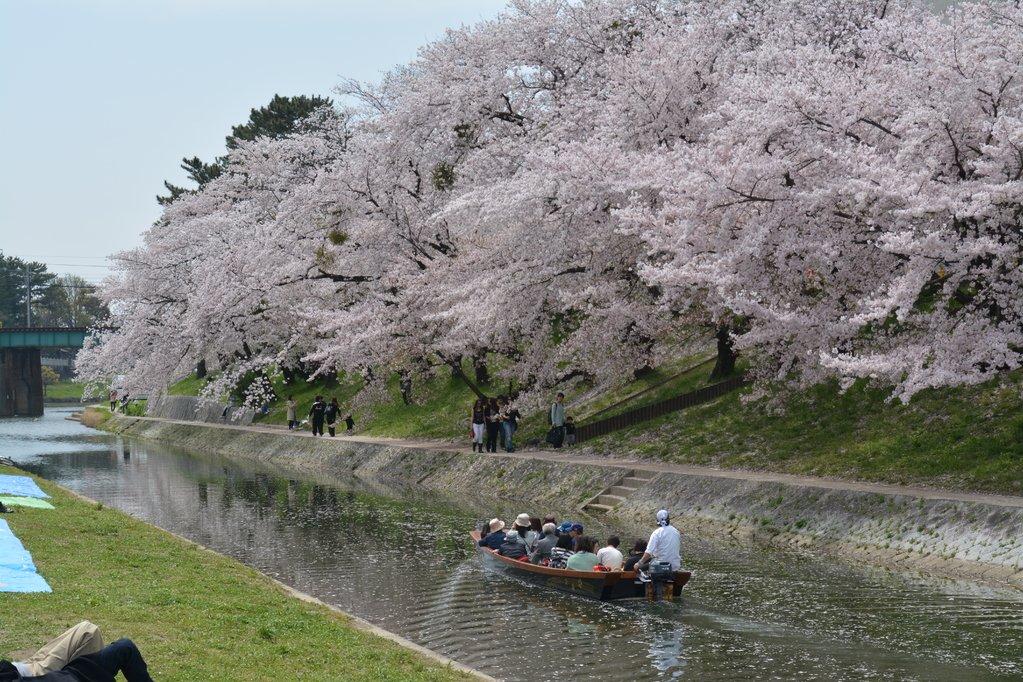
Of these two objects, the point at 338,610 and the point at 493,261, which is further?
the point at 493,261

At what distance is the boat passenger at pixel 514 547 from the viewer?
22.7 m

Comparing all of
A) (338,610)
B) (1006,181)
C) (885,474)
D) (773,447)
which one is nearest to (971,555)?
(885,474)

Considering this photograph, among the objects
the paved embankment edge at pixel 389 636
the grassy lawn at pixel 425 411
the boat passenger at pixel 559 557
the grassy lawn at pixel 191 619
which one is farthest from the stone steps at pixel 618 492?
the grassy lawn at pixel 425 411

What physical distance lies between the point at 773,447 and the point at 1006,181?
952cm

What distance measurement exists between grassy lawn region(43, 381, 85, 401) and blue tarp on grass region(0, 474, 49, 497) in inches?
5178

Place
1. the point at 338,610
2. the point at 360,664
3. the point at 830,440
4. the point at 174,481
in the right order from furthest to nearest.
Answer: the point at 174,481
the point at 830,440
the point at 338,610
the point at 360,664

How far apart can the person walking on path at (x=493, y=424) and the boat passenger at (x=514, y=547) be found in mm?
14876

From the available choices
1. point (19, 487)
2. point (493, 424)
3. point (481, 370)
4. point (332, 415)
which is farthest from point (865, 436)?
point (332, 415)

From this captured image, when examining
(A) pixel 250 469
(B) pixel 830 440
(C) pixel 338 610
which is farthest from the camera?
(A) pixel 250 469

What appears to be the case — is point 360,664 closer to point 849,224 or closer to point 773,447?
point 849,224

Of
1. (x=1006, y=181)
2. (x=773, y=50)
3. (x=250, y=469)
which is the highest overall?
(x=773, y=50)

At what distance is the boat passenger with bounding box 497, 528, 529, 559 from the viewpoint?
74.4 feet

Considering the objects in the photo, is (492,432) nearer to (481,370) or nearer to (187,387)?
(481,370)

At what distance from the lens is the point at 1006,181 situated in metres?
21.8
